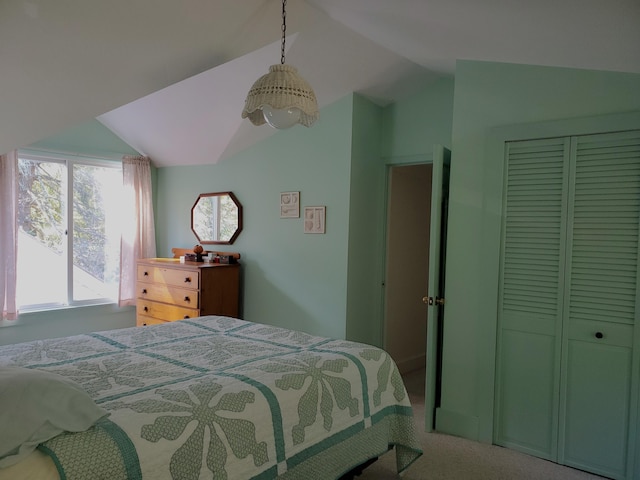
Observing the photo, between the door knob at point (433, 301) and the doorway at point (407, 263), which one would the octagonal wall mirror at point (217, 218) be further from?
the door knob at point (433, 301)

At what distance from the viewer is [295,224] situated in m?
4.09

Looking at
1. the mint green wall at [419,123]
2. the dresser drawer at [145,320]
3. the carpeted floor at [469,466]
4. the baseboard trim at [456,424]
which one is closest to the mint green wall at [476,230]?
the baseboard trim at [456,424]

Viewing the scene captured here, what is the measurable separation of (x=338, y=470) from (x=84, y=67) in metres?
2.46

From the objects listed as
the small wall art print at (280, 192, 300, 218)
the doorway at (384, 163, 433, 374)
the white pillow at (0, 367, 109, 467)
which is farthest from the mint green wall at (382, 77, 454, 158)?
the white pillow at (0, 367, 109, 467)

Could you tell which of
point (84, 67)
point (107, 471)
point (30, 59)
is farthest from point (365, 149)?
point (107, 471)

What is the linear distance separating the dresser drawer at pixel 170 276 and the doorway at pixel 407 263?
1812mm

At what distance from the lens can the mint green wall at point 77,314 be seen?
4.25m

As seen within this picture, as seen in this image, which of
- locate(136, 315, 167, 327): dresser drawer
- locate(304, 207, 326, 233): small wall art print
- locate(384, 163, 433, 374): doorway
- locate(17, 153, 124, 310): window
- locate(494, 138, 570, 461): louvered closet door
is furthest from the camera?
locate(136, 315, 167, 327): dresser drawer

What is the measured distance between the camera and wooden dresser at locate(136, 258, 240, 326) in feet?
13.5

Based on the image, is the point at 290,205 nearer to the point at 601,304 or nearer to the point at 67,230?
the point at 67,230

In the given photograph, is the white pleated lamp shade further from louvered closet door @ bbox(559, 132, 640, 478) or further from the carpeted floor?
the carpeted floor

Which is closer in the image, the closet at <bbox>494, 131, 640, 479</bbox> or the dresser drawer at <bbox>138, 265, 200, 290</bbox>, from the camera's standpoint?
the closet at <bbox>494, 131, 640, 479</bbox>

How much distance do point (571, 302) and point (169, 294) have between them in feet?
11.3

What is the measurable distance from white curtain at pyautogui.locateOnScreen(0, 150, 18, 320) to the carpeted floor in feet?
11.7
